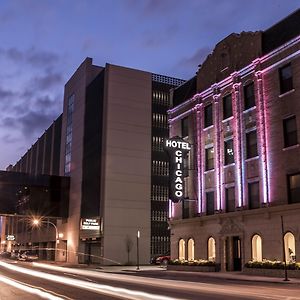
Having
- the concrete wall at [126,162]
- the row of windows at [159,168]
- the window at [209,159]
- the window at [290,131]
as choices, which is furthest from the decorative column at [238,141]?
the row of windows at [159,168]

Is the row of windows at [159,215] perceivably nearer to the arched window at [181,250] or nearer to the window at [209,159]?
the arched window at [181,250]

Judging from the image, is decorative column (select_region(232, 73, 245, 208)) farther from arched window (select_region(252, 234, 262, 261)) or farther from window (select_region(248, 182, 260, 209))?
arched window (select_region(252, 234, 262, 261))

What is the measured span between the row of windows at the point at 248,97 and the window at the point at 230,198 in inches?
258

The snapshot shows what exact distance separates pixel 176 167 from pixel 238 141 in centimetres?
739

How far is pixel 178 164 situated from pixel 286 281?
19102mm

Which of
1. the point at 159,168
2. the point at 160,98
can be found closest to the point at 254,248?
the point at 159,168

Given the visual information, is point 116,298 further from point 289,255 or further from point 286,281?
point 289,255

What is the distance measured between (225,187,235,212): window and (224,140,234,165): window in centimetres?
241

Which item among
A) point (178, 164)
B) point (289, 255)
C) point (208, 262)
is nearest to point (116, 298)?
point (289, 255)

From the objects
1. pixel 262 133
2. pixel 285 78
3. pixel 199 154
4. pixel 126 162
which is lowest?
pixel 199 154

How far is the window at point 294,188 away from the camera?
3516 centimetres

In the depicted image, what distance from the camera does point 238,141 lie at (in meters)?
41.2

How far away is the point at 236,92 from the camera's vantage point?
42312mm

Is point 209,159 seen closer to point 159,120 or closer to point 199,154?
point 199,154
